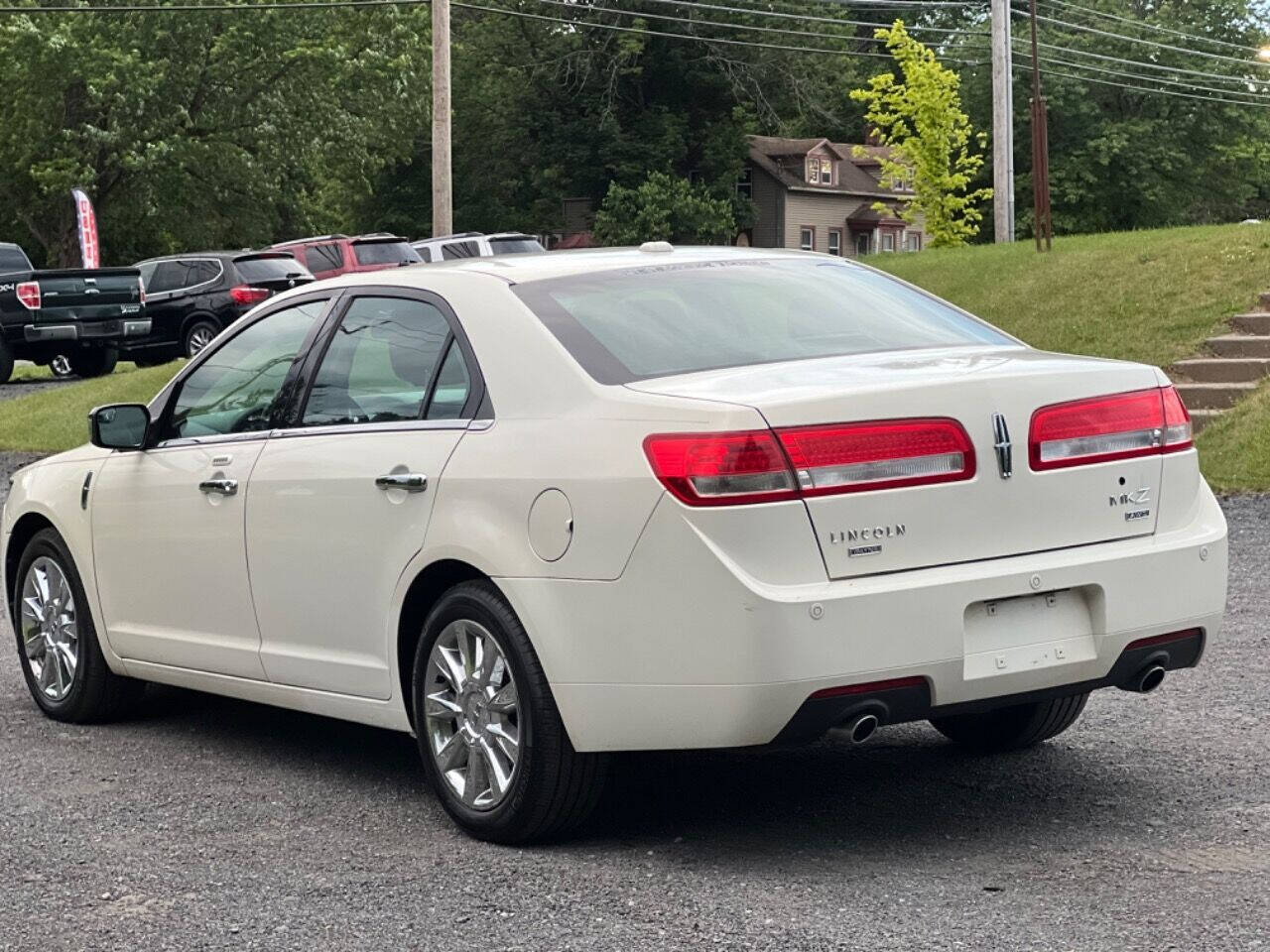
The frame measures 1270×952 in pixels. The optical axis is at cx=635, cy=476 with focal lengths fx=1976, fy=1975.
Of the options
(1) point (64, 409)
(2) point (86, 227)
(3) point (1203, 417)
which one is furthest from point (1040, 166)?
(2) point (86, 227)

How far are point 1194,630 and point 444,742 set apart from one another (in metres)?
2.06

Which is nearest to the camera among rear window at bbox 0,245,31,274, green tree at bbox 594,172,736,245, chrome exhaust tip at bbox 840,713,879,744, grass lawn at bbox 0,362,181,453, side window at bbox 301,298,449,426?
chrome exhaust tip at bbox 840,713,879,744

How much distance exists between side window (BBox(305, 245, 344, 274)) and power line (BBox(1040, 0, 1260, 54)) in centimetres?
4403

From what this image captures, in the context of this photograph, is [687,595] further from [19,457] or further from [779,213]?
[779,213]

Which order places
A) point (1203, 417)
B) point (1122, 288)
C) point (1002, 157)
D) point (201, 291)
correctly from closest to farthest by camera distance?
point (1203, 417) → point (1122, 288) → point (201, 291) → point (1002, 157)

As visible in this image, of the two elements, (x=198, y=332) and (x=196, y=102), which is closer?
(x=198, y=332)

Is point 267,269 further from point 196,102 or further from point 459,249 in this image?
point 196,102

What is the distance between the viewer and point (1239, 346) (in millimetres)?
15641

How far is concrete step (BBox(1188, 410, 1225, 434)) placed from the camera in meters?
14.2

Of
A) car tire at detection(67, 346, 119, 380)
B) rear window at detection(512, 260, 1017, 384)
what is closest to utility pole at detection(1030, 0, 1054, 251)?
rear window at detection(512, 260, 1017, 384)

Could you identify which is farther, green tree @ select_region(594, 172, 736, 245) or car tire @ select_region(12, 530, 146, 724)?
green tree @ select_region(594, 172, 736, 245)

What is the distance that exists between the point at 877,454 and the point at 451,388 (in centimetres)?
136

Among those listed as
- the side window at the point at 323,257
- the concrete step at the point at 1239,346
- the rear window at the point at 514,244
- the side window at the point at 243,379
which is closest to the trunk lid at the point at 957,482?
the side window at the point at 243,379

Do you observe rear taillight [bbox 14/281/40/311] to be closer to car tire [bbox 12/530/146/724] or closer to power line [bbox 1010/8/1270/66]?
car tire [bbox 12/530/146/724]
